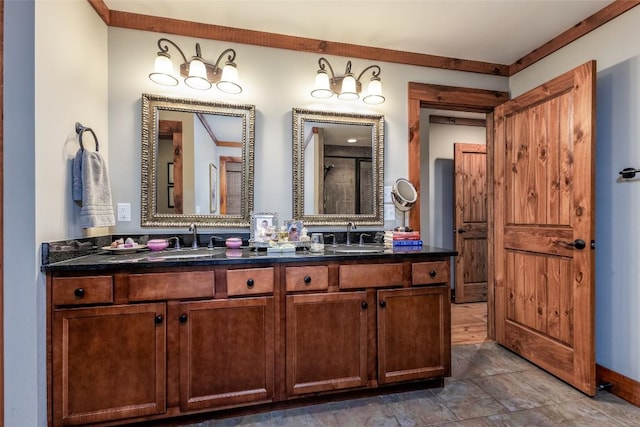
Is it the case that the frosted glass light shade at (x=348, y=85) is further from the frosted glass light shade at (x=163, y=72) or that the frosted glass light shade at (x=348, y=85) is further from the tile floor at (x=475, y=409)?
the tile floor at (x=475, y=409)

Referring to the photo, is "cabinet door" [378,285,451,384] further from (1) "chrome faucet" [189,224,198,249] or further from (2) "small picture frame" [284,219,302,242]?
(1) "chrome faucet" [189,224,198,249]

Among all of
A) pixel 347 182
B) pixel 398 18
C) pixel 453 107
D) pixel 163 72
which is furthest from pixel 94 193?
pixel 453 107

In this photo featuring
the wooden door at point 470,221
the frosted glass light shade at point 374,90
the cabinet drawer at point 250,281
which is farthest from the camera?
the wooden door at point 470,221

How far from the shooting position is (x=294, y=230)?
2139 mm

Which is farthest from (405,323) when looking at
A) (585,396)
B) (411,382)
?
(585,396)

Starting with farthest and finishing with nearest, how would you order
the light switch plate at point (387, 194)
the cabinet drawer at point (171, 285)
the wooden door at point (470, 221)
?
1. the wooden door at point (470, 221)
2. the light switch plate at point (387, 194)
3. the cabinet drawer at point (171, 285)

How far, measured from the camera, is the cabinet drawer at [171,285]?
5.02 ft

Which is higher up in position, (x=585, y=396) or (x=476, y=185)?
(x=476, y=185)

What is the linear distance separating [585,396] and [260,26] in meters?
3.21

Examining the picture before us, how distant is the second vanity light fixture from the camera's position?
6.52 ft

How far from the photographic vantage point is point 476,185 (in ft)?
12.8

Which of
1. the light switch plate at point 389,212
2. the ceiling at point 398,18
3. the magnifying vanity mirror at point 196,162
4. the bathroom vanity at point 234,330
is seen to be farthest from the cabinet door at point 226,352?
the ceiling at point 398,18

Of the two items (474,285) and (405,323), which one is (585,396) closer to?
(405,323)

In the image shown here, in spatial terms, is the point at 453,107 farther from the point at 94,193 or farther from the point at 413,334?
the point at 94,193
